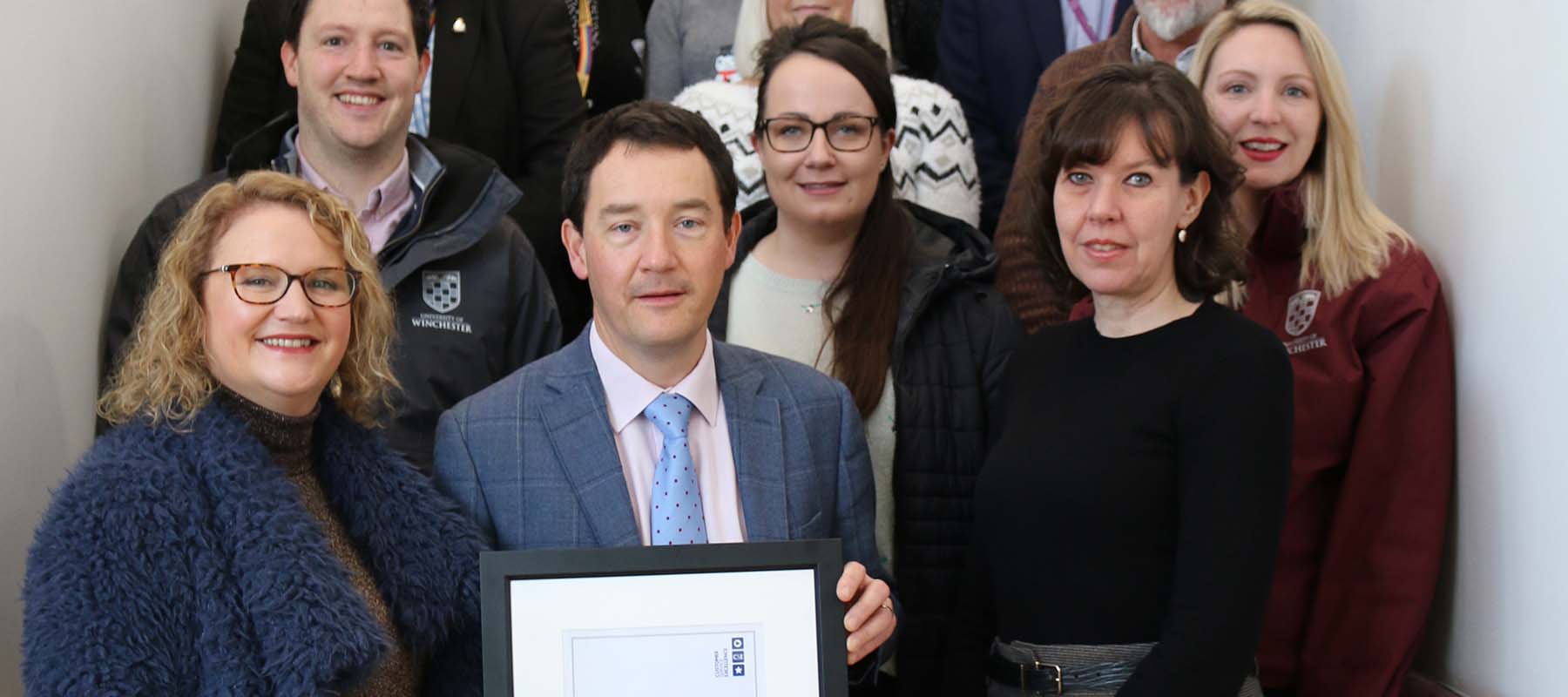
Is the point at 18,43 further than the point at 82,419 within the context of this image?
No

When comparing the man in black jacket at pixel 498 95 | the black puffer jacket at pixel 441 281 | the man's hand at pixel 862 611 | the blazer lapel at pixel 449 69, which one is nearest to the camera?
the man's hand at pixel 862 611

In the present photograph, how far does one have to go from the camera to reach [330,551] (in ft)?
7.33

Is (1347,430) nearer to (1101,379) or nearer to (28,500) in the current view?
(1101,379)

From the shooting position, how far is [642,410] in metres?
2.46

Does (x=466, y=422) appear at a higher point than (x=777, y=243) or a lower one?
lower

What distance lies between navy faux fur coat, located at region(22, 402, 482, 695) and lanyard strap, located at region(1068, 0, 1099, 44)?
3.04 metres

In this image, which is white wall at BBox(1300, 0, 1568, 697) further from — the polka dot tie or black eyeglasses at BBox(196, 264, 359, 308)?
black eyeglasses at BBox(196, 264, 359, 308)

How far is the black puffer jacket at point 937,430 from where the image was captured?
3.10 meters

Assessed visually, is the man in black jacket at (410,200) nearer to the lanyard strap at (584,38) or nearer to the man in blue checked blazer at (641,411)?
the man in blue checked blazer at (641,411)

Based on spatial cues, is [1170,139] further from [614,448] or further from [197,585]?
[197,585]

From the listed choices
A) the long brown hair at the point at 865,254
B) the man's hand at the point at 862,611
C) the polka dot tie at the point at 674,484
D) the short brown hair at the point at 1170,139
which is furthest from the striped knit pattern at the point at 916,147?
the man's hand at the point at 862,611

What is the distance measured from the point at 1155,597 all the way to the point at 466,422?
116 centimetres

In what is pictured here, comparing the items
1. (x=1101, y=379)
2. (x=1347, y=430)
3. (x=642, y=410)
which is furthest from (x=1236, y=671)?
(x=642, y=410)

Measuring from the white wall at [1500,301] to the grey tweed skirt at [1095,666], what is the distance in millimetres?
636
